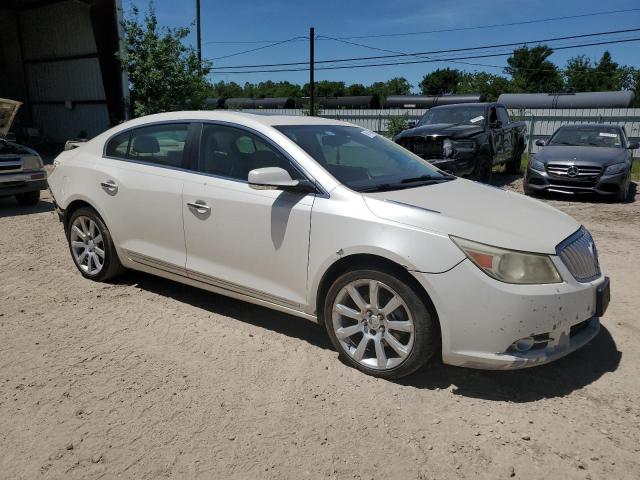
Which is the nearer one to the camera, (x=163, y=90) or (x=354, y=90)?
(x=163, y=90)

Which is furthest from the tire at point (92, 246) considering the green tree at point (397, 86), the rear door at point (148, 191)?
the green tree at point (397, 86)

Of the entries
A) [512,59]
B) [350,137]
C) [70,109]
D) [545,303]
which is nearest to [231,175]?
[350,137]

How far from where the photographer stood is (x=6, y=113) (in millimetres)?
10773

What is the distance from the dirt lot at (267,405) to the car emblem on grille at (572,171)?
595 cm

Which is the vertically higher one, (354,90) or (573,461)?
(354,90)

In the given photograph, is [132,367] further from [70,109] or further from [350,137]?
[70,109]

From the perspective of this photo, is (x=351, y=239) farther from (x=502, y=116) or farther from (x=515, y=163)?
(x=515, y=163)

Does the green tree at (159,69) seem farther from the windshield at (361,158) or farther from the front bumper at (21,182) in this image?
the windshield at (361,158)

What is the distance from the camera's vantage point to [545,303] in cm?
280

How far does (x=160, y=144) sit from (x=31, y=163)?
19.4 ft

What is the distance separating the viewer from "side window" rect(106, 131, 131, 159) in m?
4.59

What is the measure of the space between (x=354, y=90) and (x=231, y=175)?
322 feet

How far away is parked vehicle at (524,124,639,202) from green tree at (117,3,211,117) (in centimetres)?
1205

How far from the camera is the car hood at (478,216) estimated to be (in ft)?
9.53
